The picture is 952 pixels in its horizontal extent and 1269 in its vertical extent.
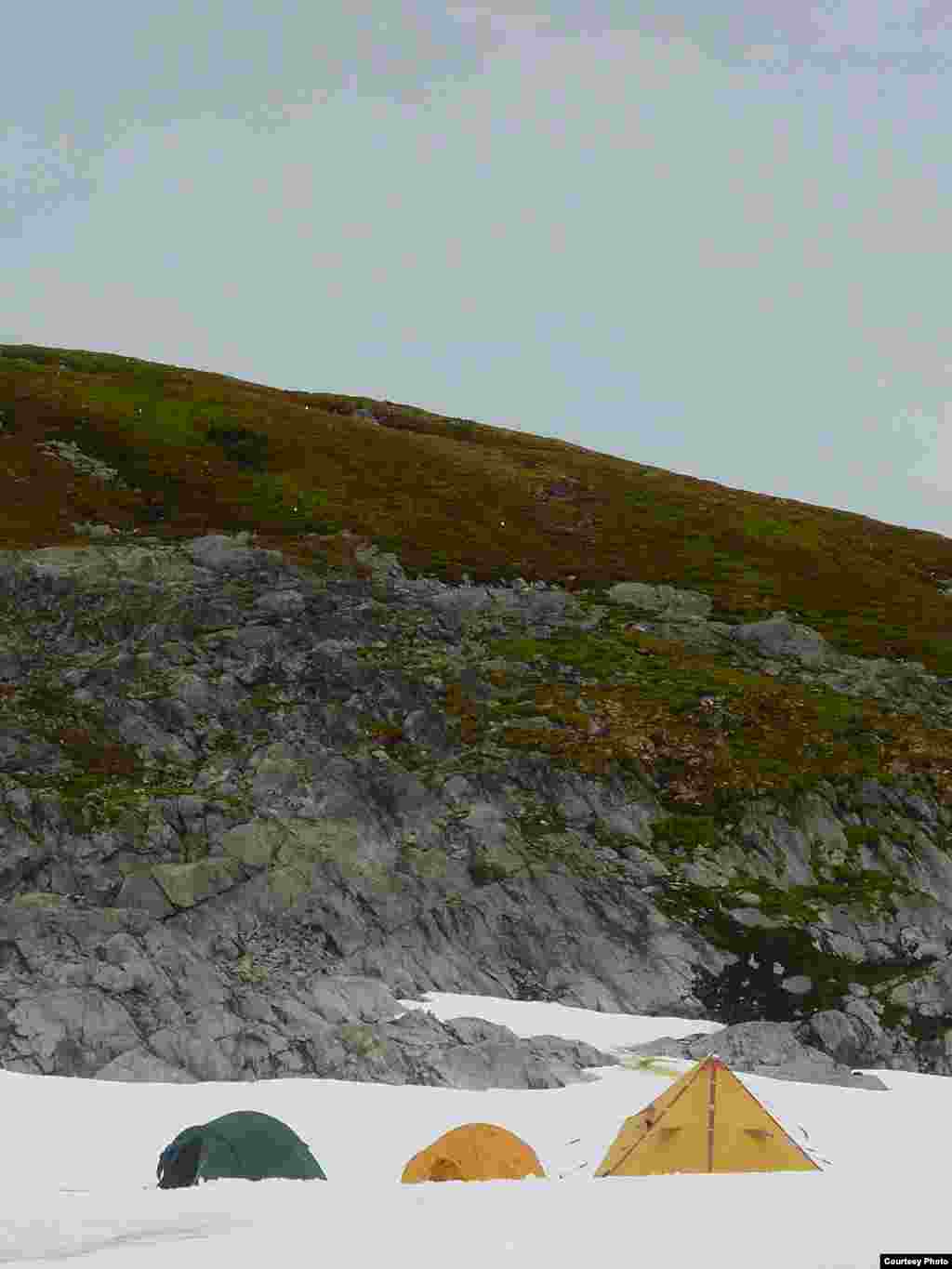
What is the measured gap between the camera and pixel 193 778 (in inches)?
2095

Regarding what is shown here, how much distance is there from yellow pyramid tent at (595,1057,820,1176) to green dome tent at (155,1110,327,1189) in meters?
6.21

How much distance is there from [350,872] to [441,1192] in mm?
27710

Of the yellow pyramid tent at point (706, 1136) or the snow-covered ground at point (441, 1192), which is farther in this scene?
the yellow pyramid tent at point (706, 1136)

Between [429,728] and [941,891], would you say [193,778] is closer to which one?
[429,728]

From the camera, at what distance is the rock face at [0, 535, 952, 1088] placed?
4072cm

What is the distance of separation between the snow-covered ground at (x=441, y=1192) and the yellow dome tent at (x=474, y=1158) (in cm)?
198

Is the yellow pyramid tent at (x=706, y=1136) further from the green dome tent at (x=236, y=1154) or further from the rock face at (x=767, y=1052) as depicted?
the rock face at (x=767, y=1052)

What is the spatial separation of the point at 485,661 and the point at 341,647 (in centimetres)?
625

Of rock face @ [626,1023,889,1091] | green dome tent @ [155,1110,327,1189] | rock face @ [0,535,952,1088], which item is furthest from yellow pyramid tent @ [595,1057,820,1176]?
rock face @ [626,1023,889,1091]

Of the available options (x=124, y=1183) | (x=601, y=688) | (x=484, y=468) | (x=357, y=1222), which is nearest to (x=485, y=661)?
(x=601, y=688)

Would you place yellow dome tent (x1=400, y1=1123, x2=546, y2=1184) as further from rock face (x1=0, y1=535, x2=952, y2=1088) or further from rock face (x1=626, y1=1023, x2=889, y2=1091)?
rock face (x1=626, y1=1023, x2=889, y2=1091)

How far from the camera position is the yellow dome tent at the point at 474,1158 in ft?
93.9

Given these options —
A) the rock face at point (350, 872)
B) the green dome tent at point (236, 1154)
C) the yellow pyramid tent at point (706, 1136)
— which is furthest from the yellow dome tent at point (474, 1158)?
the rock face at point (350, 872)

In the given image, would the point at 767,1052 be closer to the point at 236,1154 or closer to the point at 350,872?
the point at 350,872
